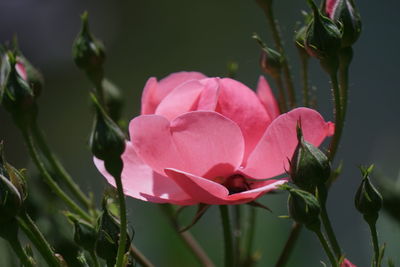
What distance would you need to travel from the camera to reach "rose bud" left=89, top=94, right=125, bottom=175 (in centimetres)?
51

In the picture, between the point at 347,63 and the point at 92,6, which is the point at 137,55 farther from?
the point at 347,63

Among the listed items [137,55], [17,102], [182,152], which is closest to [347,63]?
[182,152]

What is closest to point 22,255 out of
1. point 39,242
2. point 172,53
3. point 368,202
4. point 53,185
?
point 39,242

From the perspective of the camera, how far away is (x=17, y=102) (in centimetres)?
63

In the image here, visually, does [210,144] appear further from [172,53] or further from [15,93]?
[172,53]

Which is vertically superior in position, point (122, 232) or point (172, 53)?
point (122, 232)

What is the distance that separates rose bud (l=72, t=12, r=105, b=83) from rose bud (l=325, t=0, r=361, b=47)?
0.22 m

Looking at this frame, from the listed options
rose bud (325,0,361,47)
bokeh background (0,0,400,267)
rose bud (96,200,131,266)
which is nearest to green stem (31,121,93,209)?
rose bud (96,200,131,266)

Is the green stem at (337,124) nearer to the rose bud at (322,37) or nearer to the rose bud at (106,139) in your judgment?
the rose bud at (322,37)

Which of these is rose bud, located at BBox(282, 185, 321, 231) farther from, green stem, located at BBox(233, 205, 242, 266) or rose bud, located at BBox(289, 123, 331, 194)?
green stem, located at BBox(233, 205, 242, 266)

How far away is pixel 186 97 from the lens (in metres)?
0.63

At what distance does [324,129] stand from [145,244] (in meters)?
0.40

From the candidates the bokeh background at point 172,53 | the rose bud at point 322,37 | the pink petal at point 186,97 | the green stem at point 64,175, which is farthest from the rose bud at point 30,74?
the bokeh background at point 172,53

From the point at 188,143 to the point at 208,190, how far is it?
46 millimetres
